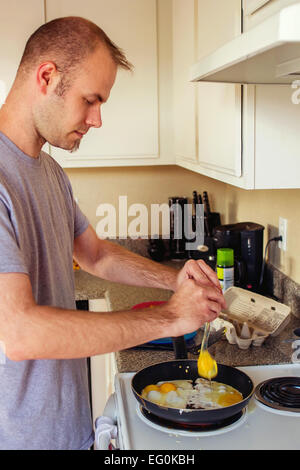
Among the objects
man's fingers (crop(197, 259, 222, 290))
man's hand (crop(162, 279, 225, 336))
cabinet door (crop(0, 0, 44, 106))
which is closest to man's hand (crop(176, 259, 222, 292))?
man's fingers (crop(197, 259, 222, 290))

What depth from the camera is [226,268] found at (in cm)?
207

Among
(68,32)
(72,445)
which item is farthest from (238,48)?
(72,445)

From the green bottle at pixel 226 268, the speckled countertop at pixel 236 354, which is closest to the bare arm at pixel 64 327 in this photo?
the speckled countertop at pixel 236 354

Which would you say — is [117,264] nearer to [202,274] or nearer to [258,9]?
[202,274]

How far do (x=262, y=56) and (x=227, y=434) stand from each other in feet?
2.65

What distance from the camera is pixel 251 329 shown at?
1.75m

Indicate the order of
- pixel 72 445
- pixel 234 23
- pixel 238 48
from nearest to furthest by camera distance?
pixel 238 48
pixel 72 445
pixel 234 23

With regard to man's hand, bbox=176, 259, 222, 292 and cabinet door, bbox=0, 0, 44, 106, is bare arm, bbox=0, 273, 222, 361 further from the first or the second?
cabinet door, bbox=0, 0, 44, 106

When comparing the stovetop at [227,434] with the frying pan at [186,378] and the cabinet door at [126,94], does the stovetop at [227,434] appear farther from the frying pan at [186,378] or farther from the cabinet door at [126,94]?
the cabinet door at [126,94]

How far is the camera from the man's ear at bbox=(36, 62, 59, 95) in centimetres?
133

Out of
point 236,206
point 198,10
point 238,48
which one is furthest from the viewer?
point 236,206

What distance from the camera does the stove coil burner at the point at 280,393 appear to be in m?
1.35

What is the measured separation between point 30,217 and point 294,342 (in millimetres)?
881
